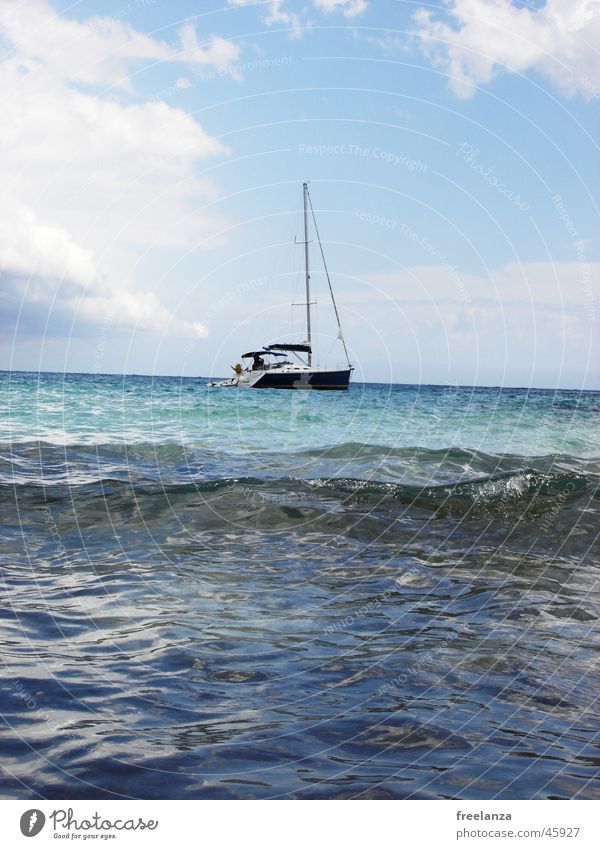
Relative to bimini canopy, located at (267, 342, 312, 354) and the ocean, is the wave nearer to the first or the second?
the ocean

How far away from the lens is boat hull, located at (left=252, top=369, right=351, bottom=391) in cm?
6512

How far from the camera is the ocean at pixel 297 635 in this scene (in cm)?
547

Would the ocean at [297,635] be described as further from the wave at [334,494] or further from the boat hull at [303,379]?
the boat hull at [303,379]

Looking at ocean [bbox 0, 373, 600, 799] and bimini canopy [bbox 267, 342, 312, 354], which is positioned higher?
bimini canopy [bbox 267, 342, 312, 354]

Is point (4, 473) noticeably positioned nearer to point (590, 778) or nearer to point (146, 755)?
point (146, 755)

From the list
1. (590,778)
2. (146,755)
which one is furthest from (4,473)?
(590,778)

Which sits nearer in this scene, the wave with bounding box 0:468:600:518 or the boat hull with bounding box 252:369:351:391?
the wave with bounding box 0:468:600:518

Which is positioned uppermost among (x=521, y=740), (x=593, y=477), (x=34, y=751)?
(x=593, y=477)

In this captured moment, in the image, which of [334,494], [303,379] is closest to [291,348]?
[303,379]

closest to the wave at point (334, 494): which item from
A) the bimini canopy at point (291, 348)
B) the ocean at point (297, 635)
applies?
the ocean at point (297, 635)

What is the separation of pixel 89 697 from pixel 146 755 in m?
1.20

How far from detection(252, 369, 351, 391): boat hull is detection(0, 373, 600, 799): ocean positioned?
1775 inches

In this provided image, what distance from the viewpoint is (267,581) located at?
10.4m

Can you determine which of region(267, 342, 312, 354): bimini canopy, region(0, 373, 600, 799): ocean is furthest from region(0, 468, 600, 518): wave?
region(267, 342, 312, 354): bimini canopy
